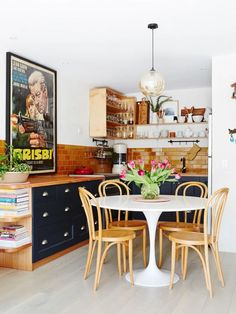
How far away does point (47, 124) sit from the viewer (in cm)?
501

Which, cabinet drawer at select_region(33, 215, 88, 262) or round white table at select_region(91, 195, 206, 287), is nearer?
round white table at select_region(91, 195, 206, 287)

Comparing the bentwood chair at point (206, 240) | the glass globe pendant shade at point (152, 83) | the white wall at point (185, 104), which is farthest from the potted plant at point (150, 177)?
the white wall at point (185, 104)

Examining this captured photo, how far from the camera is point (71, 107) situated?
5.66 meters

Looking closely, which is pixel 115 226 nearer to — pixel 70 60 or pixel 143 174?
pixel 143 174

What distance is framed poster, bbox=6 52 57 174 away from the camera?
4.33 m

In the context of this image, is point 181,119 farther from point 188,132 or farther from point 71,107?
point 71,107

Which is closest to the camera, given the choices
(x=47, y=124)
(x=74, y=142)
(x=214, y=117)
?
(x=214, y=117)

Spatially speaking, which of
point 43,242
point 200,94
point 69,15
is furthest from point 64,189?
point 200,94

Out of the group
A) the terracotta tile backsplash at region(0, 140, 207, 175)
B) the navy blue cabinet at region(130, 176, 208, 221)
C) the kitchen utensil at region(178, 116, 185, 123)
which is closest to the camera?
the terracotta tile backsplash at region(0, 140, 207, 175)

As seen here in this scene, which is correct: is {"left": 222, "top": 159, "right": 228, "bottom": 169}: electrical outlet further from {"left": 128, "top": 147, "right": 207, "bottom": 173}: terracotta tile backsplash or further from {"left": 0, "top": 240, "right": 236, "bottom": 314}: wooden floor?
{"left": 128, "top": 147, "right": 207, "bottom": 173}: terracotta tile backsplash

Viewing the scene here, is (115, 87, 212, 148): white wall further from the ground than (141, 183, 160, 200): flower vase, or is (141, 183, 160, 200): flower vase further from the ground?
(115, 87, 212, 148): white wall

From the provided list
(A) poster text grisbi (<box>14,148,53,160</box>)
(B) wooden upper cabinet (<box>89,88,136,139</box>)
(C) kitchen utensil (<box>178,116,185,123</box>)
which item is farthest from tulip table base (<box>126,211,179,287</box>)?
(C) kitchen utensil (<box>178,116,185,123</box>)

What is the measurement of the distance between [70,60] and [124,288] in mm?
2962

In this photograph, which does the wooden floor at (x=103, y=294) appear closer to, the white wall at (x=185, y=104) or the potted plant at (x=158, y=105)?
the white wall at (x=185, y=104)
